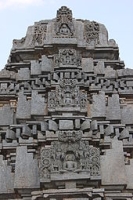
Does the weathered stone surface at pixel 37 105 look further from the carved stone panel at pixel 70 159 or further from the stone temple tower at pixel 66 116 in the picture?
the carved stone panel at pixel 70 159

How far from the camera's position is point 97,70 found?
799 cm

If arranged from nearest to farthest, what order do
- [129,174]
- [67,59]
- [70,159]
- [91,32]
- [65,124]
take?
[70,159] → [129,174] → [65,124] → [67,59] → [91,32]

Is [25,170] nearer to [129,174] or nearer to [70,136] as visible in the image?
[70,136]

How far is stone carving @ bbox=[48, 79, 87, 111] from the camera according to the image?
7.14 metres

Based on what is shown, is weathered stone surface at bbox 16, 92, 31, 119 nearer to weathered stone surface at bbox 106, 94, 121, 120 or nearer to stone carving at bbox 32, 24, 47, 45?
weathered stone surface at bbox 106, 94, 121, 120

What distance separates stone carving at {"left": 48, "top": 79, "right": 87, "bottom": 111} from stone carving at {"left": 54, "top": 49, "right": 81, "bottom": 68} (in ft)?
1.76

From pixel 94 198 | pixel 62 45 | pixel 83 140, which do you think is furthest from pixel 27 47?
pixel 94 198

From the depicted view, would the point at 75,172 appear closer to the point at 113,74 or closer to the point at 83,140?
the point at 83,140

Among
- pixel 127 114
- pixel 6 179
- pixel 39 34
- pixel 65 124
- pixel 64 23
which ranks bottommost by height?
pixel 6 179

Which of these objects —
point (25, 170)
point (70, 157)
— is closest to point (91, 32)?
point (70, 157)

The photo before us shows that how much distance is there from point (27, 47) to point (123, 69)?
1940 millimetres

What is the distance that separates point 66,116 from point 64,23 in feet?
8.05

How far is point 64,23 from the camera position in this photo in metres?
8.62

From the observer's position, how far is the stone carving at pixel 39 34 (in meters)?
8.62
